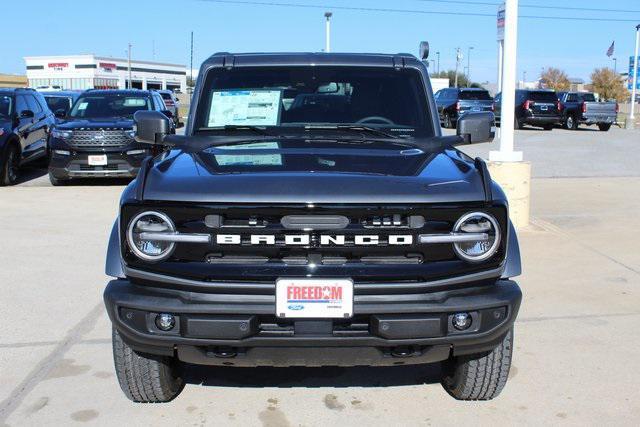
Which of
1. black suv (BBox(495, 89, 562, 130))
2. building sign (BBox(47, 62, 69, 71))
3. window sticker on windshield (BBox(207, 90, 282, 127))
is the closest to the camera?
window sticker on windshield (BBox(207, 90, 282, 127))

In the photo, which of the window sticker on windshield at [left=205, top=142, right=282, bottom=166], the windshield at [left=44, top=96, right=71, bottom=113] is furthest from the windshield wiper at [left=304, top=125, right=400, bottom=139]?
the windshield at [left=44, top=96, right=71, bottom=113]

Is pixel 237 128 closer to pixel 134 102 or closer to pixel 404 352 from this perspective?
pixel 404 352

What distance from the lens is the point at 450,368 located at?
12.9ft

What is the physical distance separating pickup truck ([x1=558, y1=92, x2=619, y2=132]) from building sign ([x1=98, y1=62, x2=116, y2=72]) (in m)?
81.0

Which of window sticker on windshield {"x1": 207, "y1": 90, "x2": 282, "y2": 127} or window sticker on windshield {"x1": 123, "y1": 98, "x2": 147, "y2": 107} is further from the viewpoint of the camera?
window sticker on windshield {"x1": 123, "y1": 98, "x2": 147, "y2": 107}

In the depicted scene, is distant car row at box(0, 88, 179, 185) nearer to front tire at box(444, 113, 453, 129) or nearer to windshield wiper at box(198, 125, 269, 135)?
windshield wiper at box(198, 125, 269, 135)

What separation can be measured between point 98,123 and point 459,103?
64.7ft

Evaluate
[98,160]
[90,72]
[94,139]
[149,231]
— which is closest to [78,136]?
[94,139]

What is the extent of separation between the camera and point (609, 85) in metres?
77.8

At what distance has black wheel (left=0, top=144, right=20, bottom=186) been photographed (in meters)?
12.4

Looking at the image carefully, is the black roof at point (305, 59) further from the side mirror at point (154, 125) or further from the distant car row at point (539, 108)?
the distant car row at point (539, 108)

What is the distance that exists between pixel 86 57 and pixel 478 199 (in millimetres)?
104042

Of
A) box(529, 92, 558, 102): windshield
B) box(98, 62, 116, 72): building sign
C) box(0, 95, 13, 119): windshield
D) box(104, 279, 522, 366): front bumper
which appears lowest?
box(104, 279, 522, 366): front bumper

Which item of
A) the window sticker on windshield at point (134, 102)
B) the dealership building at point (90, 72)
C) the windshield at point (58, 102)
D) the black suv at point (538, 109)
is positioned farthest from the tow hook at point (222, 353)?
the dealership building at point (90, 72)
